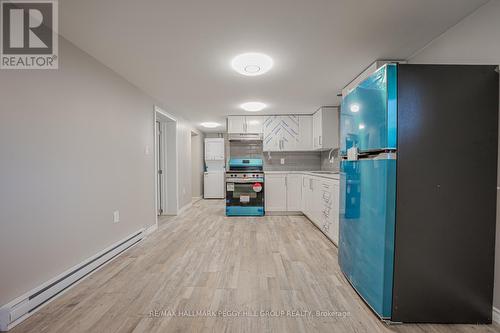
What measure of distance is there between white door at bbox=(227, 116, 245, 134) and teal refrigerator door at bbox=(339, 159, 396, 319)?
3.14m

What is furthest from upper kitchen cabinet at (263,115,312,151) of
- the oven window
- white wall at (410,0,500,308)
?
white wall at (410,0,500,308)

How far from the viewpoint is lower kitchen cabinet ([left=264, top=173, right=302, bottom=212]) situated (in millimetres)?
4453

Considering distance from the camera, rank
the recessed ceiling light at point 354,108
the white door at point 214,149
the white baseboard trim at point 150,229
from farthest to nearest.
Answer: the white door at point 214,149 < the white baseboard trim at point 150,229 < the recessed ceiling light at point 354,108

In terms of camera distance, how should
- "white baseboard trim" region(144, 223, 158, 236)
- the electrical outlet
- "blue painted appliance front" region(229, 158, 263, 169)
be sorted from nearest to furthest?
the electrical outlet
"white baseboard trim" region(144, 223, 158, 236)
"blue painted appliance front" region(229, 158, 263, 169)

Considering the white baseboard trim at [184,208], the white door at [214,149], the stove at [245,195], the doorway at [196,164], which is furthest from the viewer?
the white door at [214,149]

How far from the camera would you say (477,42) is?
149 centimetres

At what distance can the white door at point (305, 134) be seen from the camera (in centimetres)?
469

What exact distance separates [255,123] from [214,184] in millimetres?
2842

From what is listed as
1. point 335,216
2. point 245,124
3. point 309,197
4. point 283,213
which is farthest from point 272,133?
point 335,216

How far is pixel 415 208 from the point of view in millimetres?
1372

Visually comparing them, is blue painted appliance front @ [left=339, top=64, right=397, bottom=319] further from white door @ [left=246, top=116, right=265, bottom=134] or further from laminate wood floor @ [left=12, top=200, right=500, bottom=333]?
white door @ [left=246, top=116, right=265, bottom=134]

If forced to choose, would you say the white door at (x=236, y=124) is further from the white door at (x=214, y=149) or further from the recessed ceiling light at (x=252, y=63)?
the recessed ceiling light at (x=252, y=63)

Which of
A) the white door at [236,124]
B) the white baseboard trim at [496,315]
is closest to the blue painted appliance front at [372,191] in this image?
the white baseboard trim at [496,315]

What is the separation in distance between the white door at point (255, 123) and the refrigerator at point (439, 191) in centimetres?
338
